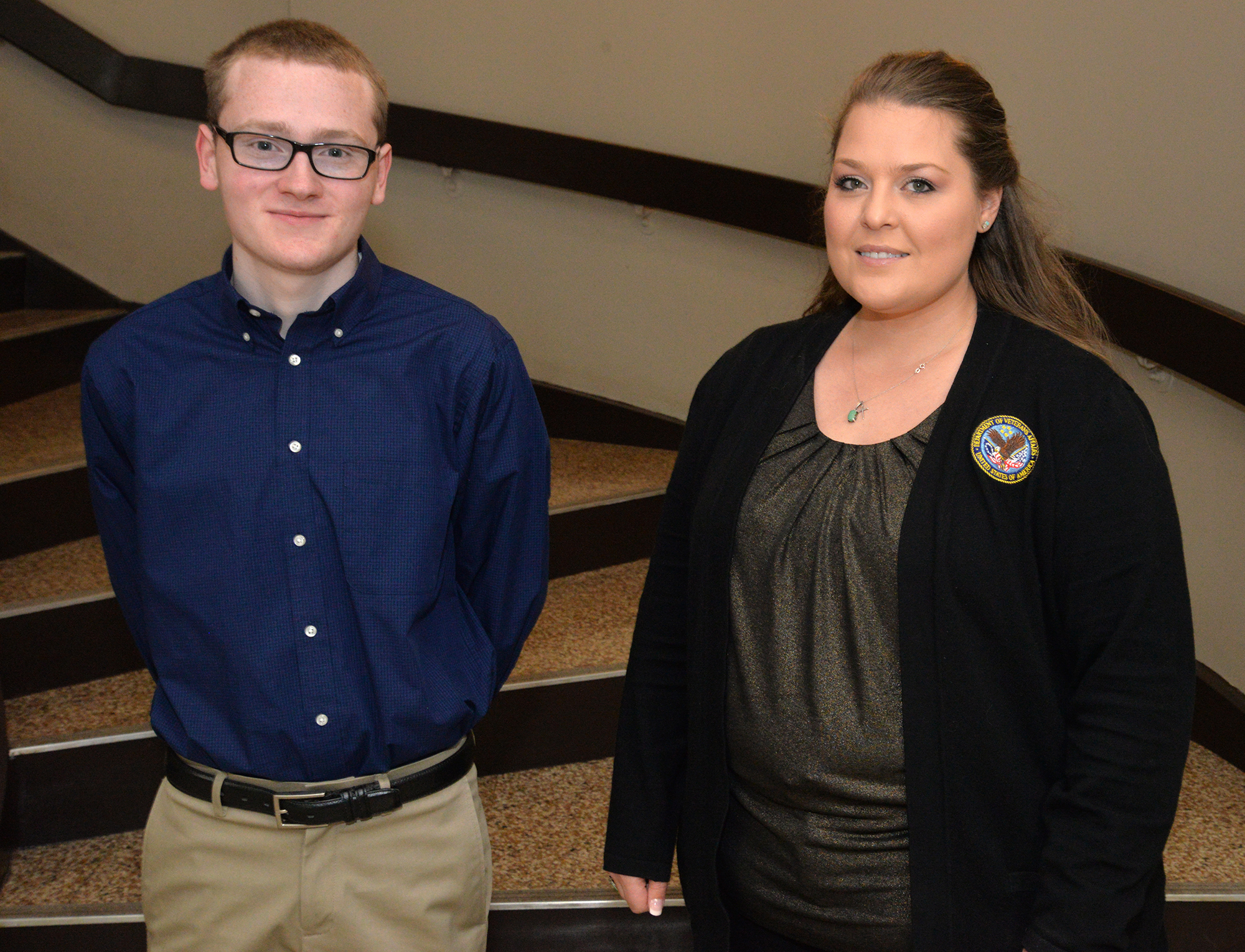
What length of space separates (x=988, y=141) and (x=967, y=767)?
654 mm

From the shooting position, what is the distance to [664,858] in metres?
1.43

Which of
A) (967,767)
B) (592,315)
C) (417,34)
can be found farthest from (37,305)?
(967,767)

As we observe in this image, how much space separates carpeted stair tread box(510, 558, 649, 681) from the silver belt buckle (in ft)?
3.35

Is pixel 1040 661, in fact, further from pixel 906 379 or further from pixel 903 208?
pixel 903 208

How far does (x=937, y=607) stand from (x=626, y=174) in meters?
2.50

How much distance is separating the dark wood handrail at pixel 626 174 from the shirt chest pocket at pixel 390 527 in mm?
1415

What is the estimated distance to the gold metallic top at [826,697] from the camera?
1226 mm

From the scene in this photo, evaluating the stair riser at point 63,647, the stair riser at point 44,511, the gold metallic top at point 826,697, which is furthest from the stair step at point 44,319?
the gold metallic top at point 826,697

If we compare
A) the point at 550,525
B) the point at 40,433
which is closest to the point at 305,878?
the point at 550,525

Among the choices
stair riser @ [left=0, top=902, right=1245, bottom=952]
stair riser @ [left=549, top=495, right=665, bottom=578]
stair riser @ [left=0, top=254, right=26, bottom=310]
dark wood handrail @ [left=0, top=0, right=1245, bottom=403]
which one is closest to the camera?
stair riser @ [left=0, top=902, right=1245, bottom=952]

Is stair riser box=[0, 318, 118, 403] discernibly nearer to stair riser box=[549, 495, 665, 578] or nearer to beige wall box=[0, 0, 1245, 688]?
beige wall box=[0, 0, 1245, 688]

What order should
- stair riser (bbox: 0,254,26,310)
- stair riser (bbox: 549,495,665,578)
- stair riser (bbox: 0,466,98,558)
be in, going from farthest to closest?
stair riser (bbox: 0,254,26,310)
stair riser (bbox: 549,495,665,578)
stair riser (bbox: 0,466,98,558)

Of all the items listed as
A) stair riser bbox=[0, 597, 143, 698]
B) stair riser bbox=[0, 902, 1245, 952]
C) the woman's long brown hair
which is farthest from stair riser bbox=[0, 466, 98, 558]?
the woman's long brown hair

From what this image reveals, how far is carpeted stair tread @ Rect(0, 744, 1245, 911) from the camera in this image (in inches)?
84.3
